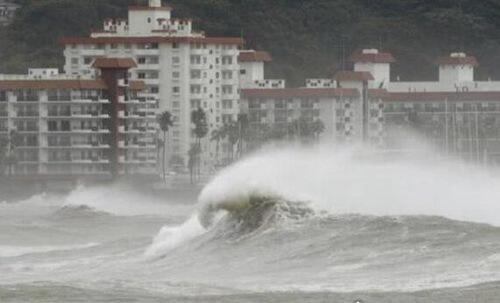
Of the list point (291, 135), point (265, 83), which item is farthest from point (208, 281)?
point (265, 83)

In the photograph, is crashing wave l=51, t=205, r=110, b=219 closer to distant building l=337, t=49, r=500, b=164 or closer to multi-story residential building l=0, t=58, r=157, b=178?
multi-story residential building l=0, t=58, r=157, b=178

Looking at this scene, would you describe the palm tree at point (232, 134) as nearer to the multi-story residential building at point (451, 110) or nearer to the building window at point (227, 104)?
the building window at point (227, 104)

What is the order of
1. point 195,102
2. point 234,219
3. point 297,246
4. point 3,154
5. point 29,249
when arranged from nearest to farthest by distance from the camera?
point 297,246
point 234,219
point 29,249
point 3,154
point 195,102

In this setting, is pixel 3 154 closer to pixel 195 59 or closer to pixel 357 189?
pixel 195 59

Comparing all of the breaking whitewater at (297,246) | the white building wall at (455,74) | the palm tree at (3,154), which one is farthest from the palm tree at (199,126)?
the breaking whitewater at (297,246)

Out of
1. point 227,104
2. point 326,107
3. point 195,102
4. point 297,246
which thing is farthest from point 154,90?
point 297,246

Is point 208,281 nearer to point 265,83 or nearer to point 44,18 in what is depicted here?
point 265,83

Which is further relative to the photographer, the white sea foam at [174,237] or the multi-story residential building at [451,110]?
the multi-story residential building at [451,110]
